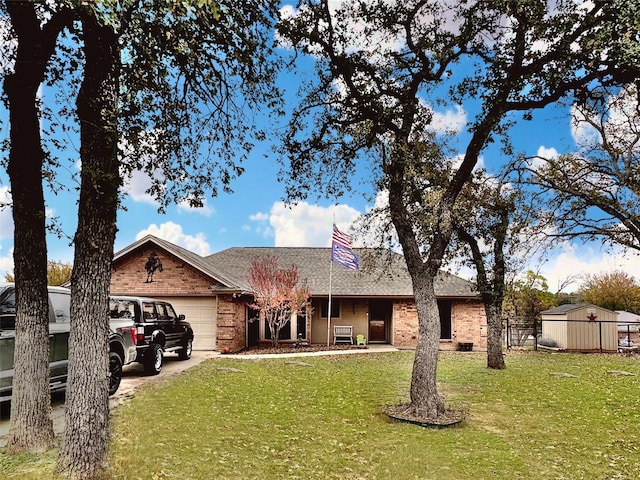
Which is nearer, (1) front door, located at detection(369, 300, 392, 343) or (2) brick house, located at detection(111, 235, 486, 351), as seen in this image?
(2) brick house, located at detection(111, 235, 486, 351)

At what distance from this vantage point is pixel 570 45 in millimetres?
9273

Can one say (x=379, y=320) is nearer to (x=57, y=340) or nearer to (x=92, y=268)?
(x=57, y=340)

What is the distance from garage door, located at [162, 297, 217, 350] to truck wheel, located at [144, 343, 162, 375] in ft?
22.7

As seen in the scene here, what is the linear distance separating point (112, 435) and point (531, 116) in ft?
33.5

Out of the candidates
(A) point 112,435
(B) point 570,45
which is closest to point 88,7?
(A) point 112,435

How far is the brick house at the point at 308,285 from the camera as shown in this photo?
2055cm

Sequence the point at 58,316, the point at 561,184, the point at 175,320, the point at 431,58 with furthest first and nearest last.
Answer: the point at 175,320, the point at 561,184, the point at 431,58, the point at 58,316

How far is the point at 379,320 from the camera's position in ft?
85.9

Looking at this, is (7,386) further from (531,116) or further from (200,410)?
(531,116)

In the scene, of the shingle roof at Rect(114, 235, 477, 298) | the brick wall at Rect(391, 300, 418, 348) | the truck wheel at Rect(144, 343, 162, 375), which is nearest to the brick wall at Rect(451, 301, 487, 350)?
the shingle roof at Rect(114, 235, 477, 298)

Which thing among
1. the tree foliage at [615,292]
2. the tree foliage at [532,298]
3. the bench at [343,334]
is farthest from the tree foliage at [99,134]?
the tree foliage at [615,292]

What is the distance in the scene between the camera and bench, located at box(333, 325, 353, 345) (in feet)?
77.1

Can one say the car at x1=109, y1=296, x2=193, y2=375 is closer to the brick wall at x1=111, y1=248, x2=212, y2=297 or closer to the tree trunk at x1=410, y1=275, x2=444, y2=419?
the brick wall at x1=111, y1=248, x2=212, y2=297

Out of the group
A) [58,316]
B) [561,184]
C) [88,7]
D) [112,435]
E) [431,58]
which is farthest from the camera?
[561,184]
